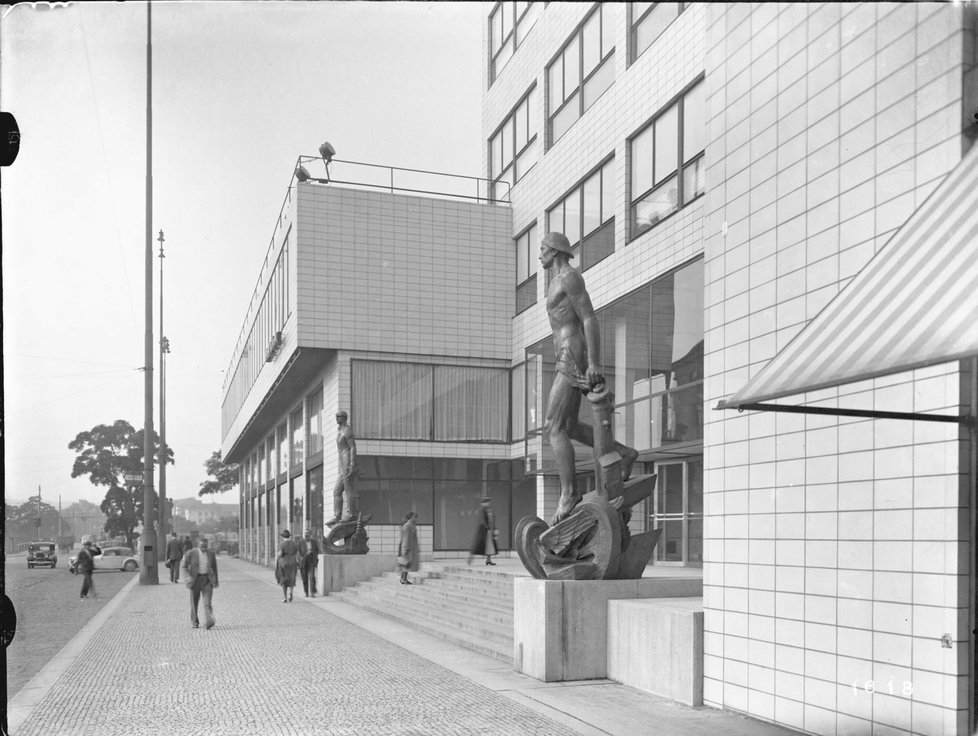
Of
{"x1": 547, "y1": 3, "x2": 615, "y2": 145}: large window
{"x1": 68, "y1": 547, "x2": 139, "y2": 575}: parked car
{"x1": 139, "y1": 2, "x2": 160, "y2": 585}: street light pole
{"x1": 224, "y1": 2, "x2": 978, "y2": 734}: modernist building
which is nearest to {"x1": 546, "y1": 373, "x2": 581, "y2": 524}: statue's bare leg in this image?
{"x1": 224, "y1": 2, "x2": 978, "y2": 734}: modernist building

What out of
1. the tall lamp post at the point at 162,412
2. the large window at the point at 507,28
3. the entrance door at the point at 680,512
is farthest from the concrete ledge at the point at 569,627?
the large window at the point at 507,28

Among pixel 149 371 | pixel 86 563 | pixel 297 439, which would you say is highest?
pixel 149 371

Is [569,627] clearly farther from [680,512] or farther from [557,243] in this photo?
[680,512]

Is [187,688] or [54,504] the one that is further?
[187,688]

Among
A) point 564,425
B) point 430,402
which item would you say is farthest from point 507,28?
point 564,425

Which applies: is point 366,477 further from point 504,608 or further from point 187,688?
point 187,688

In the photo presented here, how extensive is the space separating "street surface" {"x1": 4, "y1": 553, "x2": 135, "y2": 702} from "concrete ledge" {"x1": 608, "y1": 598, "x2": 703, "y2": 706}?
5.31m

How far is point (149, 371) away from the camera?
19031 millimetres

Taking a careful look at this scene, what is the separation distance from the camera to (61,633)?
15.8 meters

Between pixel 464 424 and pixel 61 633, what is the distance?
15417mm

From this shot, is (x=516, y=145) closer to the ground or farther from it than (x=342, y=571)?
farther from it

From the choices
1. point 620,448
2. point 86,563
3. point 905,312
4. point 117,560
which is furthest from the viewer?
point 117,560

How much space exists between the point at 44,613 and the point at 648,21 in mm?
16741

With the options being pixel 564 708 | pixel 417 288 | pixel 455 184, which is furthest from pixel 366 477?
pixel 564 708
